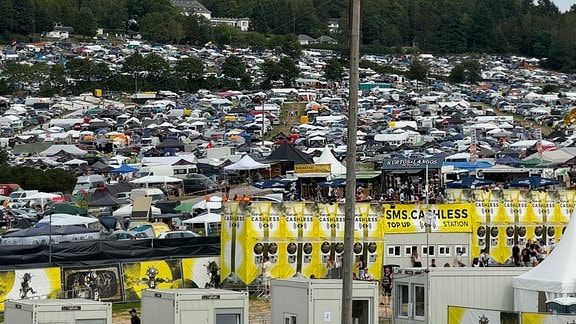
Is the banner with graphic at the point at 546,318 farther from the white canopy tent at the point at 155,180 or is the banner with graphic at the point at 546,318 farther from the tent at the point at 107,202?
the white canopy tent at the point at 155,180

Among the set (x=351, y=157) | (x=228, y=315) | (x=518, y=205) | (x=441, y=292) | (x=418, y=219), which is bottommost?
(x=228, y=315)

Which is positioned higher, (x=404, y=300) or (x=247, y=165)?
(x=247, y=165)

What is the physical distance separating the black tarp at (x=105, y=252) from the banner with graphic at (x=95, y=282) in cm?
35

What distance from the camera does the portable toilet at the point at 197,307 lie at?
20500 mm

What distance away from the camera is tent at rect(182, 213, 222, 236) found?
43719 mm

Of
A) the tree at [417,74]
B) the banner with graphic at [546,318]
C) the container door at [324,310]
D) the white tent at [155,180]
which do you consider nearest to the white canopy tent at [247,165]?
the white tent at [155,180]

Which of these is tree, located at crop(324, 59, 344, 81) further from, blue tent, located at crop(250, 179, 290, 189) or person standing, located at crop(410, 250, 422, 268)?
person standing, located at crop(410, 250, 422, 268)

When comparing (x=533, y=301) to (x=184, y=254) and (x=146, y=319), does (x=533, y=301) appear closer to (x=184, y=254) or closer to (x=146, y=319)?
(x=146, y=319)

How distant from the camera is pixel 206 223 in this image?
43656 mm

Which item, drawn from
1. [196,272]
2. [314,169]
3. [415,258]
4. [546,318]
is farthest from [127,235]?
Answer: [546,318]

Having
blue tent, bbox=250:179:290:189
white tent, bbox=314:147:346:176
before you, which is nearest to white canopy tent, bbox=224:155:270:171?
white tent, bbox=314:147:346:176

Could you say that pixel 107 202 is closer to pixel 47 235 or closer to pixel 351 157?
pixel 47 235

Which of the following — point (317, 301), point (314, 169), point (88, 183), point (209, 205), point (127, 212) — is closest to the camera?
point (317, 301)

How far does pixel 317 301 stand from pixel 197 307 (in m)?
2.16
